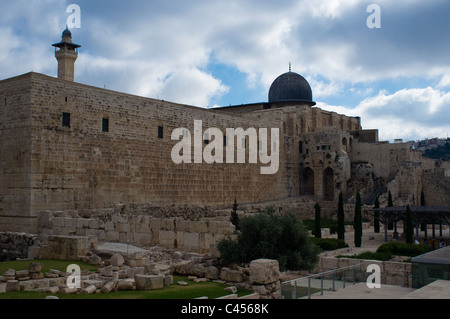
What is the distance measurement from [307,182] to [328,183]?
142cm

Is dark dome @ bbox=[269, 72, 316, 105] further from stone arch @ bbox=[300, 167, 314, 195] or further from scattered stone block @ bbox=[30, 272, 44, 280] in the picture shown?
scattered stone block @ bbox=[30, 272, 44, 280]

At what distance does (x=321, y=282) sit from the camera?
8.48 metres

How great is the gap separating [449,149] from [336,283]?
87460 millimetres

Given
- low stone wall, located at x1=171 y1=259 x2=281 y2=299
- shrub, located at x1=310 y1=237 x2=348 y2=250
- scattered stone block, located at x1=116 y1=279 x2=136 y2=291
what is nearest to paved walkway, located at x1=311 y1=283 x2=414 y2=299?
low stone wall, located at x1=171 y1=259 x2=281 y2=299

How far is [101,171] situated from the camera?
18.5 metres

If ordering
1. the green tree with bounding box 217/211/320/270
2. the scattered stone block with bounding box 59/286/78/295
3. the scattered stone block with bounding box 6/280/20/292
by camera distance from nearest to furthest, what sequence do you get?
the scattered stone block with bounding box 59/286/78/295 < the scattered stone block with bounding box 6/280/20/292 < the green tree with bounding box 217/211/320/270

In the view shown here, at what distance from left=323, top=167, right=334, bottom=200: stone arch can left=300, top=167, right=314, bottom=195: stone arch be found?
2.86ft

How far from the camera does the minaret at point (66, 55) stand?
28203 mm

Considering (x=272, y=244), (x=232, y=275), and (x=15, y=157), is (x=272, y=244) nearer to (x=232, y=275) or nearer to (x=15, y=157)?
(x=232, y=275)

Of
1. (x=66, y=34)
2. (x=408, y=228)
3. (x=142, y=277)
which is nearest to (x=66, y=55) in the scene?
(x=66, y=34)

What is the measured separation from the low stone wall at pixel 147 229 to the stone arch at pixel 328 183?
19.6 meters

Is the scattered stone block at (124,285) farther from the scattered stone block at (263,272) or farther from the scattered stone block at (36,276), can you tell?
the scattered stone block at (263,272)

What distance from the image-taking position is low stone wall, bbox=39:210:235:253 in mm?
13305
